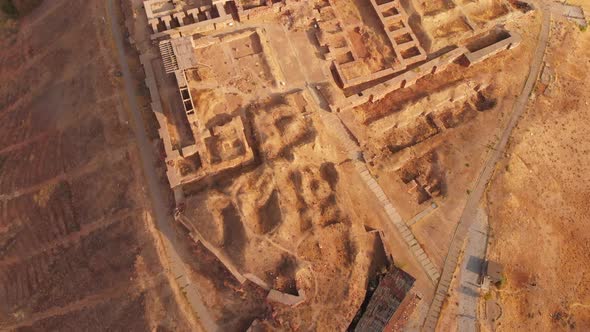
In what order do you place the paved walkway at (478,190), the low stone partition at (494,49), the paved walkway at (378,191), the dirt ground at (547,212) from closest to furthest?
the paved walkway at (478,190) < the paved walkway at (378,191) < the dirt ground at (547,212) < the low stone partition at (494,49)

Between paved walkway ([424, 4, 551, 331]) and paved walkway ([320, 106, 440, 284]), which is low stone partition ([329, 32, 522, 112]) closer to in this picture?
paved walkway ([320, 106, 440, 284])

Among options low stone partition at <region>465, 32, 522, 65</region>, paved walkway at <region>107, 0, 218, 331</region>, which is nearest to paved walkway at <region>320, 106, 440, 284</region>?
paved walkway at <region>107, 0, 218, 331</region>

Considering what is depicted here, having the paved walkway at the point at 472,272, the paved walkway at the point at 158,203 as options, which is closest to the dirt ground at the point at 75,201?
the paved walkway at the point at 158,203

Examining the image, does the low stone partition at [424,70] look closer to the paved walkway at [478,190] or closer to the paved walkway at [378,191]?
the paved walkway at [378,191]

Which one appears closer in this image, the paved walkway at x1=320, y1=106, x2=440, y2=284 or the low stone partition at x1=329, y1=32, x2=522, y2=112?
the paved walkway at x1=320, y1=106, x2=440, y2=284

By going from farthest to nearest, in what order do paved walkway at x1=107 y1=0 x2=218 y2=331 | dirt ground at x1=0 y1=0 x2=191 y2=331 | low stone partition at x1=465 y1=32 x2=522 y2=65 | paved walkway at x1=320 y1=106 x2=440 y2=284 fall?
low stone partition at x1=465 y1=32 x2=522 y2=65 → paved walkway at x1=320 y1=106 x2=440 y2=284 → dirt ground at x1=0 y1=0 x2=191 y2=331 → paved walkway at x1=107 y1=0 x2=218 y2=331

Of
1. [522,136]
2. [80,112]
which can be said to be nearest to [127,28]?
[80,112]
